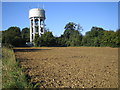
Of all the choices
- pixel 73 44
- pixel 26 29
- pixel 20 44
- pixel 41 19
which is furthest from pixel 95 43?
pixel 26 29

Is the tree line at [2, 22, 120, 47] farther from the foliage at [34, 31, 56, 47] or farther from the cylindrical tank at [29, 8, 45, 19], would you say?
the cylindrical tank at [29, 8, 45, 19]

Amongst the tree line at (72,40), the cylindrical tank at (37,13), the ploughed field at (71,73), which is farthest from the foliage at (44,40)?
the ploughed field at (71,73)

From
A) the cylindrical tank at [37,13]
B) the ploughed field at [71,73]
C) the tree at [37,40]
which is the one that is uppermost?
the cylindrical tank at [37,13]

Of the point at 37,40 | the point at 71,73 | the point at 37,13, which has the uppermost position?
the point at 37,13

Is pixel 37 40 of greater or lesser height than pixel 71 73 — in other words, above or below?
above

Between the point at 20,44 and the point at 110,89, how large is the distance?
120 feet

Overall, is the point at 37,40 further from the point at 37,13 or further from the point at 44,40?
the point at 37,13

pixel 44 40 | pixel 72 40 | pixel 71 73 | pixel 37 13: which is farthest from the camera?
pixel 72 40

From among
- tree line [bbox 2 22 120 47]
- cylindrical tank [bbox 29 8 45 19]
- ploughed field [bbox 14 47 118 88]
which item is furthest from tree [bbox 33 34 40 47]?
ploughed field [bbox 14 47 118 88]

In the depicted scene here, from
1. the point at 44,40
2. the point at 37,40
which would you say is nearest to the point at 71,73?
the point at 37,40

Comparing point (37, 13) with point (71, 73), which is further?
point (37, 13)

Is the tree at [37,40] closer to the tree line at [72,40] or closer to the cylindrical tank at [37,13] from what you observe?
the tree line at [72,40]

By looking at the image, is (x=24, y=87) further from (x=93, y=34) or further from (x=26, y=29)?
(x=26, y=29)

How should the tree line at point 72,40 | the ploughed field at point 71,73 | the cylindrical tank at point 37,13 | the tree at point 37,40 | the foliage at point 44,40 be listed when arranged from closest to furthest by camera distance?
the ploughed field at point 71,73 < the tree line at point 72,40 < the cylindrical tank at point 37,13 < the tree at point 37,40 < the foliage at point 44,40
